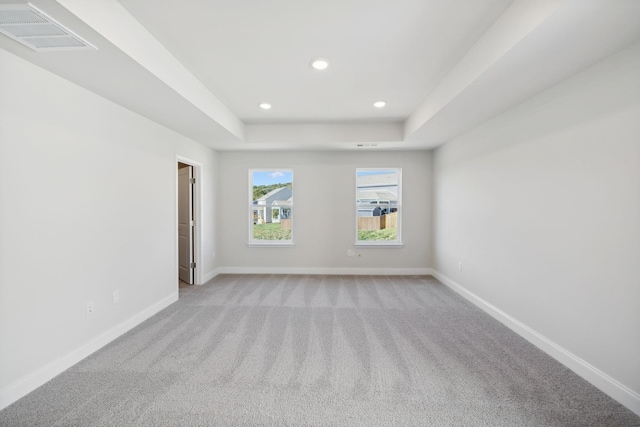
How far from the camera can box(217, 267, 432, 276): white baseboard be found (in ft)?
16.8

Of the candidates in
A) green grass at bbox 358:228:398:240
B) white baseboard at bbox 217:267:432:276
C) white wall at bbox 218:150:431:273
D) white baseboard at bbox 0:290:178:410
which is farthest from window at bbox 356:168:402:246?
white baseboard at bbox 0:290:178:410

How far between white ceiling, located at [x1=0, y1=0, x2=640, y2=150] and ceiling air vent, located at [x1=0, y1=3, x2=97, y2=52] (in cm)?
7

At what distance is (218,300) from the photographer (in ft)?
12.3

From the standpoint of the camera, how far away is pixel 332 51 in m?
2.31

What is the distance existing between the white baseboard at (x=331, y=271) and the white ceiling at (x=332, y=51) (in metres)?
2.77

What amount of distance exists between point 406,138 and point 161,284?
399 centimetres

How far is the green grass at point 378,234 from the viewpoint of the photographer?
17.3ft

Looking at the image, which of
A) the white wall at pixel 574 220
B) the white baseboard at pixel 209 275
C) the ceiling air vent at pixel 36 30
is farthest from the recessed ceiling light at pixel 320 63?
the white baseboard at pixel 209 275

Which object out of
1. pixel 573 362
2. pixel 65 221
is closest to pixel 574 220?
pixel 573 362

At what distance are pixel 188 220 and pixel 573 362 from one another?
4.87 metres

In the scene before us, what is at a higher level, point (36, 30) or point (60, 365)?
point (36, 30)

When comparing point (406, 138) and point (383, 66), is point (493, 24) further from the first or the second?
point (406, 138)

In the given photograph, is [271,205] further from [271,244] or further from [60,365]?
[60,365]

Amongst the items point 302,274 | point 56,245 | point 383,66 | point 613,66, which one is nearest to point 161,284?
point 56,245
